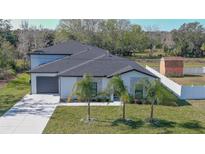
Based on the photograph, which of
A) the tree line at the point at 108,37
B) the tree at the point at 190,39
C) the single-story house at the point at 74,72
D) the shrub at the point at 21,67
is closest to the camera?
the single-story house at the point at 74,72

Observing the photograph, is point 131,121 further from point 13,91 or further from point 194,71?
point 194,71

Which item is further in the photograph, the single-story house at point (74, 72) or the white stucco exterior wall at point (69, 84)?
the white stucco exterior wall at point (69, 84)

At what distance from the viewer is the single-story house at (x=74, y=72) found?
74.9 feet

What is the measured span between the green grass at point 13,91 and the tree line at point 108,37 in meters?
6.27

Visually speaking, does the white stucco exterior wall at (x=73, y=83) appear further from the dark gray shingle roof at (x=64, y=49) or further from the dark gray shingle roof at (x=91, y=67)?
the dark gray shingle roof at (x=64, y=49)

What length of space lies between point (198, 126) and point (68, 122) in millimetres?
7634

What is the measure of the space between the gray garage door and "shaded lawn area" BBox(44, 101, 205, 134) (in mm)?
5607

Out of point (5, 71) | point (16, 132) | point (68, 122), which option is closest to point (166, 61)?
point (5, 71)

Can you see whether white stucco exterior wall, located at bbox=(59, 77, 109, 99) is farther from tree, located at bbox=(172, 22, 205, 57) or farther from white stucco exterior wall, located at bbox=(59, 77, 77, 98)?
tree, located at bbox=(172, 22, 205, 57)

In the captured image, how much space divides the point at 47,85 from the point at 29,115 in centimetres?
748

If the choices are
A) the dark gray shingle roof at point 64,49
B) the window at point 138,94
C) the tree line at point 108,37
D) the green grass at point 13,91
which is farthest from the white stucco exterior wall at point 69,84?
the tree line at point 108,37

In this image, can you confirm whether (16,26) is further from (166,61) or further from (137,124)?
(137,124)

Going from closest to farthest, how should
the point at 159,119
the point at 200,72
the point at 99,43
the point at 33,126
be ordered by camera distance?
the point at 33,126, the point at 159,119, the point at 200,72, the point at 99,43

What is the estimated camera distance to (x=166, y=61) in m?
37.6
